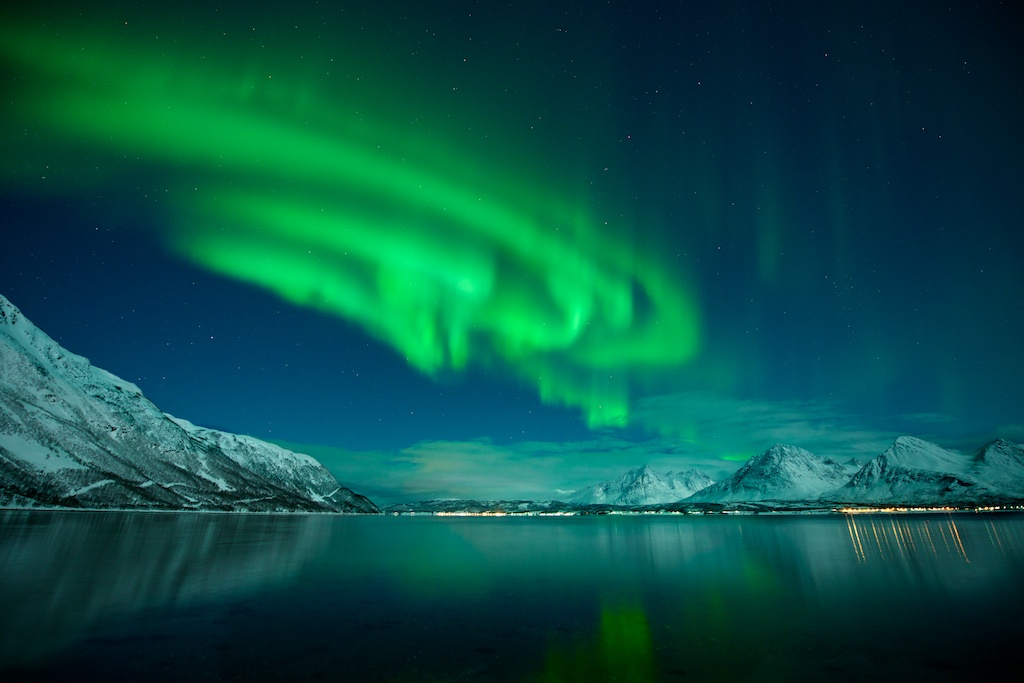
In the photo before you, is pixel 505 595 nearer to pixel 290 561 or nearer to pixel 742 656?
pixel 742 656

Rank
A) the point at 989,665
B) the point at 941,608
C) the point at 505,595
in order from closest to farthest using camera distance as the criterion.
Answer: the point at 989,665
the point at 941,608
the point at 505,595

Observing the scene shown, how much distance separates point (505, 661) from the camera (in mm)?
22844

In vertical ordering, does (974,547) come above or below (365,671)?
above

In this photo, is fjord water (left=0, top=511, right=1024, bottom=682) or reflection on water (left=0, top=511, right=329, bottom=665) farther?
reflection on water (left=0, top=511, right=329, bottom=665)

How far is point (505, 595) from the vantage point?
41.5 m

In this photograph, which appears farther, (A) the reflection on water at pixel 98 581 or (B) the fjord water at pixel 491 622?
(A) the reflection on water at pixel 98 581

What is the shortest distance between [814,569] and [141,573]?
7201cm

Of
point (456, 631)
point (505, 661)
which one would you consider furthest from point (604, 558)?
point (505, 661)

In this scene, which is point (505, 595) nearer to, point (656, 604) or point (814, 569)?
point (656, 604)

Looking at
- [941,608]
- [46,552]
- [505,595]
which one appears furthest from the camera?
[46,552]

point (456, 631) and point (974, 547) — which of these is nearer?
point (456, 631)

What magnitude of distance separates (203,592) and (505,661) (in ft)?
90.2

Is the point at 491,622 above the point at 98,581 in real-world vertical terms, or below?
below

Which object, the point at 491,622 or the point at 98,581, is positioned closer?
the point at 491,622
